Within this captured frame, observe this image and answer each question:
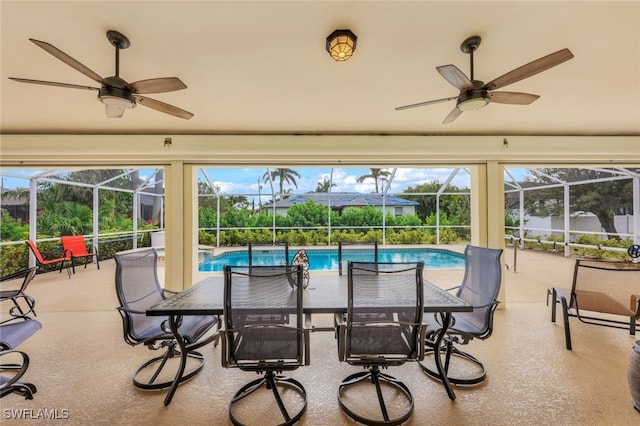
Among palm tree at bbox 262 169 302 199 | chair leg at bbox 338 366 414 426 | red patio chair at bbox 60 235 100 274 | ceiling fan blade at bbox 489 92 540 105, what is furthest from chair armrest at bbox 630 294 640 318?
red patio chair at bbox 60 235 100 274

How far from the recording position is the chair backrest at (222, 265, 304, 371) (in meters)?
1.79

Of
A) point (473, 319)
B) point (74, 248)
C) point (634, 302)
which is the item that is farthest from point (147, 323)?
point (74, 248)

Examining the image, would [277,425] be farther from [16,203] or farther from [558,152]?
[16,203]

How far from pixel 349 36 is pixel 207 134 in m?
2.60

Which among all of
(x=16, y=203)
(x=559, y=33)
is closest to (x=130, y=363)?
(x=559, y=33)

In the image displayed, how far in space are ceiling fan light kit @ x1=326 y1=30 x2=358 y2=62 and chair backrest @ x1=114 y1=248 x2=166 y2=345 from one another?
7.41ft

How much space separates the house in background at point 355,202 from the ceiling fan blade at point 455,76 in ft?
23.2

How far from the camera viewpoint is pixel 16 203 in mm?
6527

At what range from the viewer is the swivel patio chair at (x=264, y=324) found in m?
1.79

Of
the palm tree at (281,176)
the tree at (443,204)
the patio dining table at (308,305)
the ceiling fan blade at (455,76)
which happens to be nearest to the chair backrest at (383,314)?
the patio dining table at (308,305)

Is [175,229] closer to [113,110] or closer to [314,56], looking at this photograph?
[113,110]

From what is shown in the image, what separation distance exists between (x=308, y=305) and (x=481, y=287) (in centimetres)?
162

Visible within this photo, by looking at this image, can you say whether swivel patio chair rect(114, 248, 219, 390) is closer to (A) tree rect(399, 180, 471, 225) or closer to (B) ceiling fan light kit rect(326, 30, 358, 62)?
(B) ceiling fan light kit rect(326, 30, 358, 62)

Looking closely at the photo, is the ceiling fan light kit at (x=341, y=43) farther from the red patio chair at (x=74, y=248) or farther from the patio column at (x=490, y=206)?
the red patio chair at (x=74, y=248)
